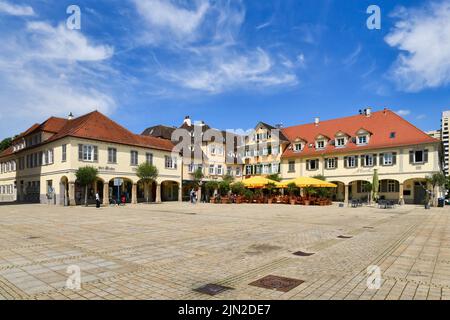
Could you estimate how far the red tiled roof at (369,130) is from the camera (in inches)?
1476

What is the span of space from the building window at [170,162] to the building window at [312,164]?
60.4 feet

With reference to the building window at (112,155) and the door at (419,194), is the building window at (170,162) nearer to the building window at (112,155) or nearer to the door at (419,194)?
the building window at (112,155)

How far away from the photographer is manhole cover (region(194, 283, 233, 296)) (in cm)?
535

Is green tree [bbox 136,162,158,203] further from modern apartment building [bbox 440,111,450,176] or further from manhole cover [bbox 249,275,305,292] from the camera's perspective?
modern apartment building [bbox 440,111,450,176]

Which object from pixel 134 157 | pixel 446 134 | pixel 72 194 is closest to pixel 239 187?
pixel 134 157

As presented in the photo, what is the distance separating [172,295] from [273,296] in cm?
160

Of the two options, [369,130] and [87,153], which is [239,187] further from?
[369,130]

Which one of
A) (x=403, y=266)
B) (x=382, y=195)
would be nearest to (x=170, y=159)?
(x=382, y=195)

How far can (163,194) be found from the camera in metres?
44.7

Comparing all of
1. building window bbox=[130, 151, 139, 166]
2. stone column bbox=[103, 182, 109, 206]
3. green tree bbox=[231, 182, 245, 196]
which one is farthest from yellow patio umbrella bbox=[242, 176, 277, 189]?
stone column bbox=[103, 182, 109, 206]

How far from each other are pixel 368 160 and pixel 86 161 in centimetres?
3216

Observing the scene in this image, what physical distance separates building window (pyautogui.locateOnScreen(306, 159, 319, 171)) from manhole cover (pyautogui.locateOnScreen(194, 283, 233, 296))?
4100cm
